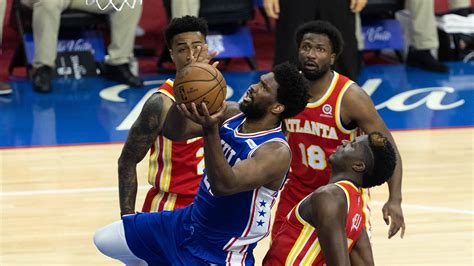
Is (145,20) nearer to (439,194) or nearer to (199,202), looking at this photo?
(439,194)

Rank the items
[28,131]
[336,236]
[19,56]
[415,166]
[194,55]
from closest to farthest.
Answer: [336,236]
[194,55]
[415,166]
[28,131]
[19,56]

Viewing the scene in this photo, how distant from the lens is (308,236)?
5008 millimetres

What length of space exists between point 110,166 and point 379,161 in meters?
4.07

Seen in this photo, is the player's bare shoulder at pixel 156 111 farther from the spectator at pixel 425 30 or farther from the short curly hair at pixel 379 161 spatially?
the spectator at pixel 425 30

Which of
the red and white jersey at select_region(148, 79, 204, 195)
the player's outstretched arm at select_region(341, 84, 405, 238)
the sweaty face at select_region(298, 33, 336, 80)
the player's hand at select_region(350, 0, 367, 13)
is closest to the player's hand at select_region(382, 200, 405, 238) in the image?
the player's outstretched arm at select_region(341, 84, 405, 238)

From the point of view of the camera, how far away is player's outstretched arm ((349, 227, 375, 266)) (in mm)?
5039

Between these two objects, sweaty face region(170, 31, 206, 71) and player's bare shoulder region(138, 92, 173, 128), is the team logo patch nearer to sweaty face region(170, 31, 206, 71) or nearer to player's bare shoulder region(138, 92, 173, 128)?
sweaty face region(170, 31, 206, 71)

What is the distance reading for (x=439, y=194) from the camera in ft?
26.3

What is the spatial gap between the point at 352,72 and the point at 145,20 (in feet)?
14.5

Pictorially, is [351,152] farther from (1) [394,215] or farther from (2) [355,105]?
(2) [355,105]

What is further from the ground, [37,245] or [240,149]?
[240,149]

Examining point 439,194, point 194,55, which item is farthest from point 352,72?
point 194,55

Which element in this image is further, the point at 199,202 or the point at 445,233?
the point at 445,233

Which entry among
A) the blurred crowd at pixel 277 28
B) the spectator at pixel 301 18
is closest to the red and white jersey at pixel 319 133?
the blurred crowd at pixel 277 28
